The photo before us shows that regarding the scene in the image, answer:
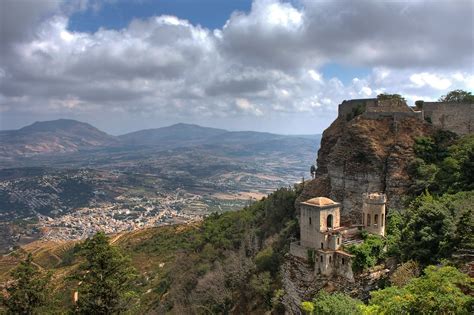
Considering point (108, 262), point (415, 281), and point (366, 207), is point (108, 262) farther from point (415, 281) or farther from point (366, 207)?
point (366, 207)

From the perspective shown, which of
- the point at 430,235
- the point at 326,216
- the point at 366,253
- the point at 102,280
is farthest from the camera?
the point at 326,216

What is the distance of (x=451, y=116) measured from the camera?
44.8 meters

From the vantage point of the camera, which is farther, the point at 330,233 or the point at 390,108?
the point at 390,108

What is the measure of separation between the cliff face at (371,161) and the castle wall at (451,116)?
2.66 meters

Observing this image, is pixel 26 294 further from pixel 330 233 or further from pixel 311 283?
pixel 330 233

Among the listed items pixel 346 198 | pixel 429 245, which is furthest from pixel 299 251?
pixel 346 198

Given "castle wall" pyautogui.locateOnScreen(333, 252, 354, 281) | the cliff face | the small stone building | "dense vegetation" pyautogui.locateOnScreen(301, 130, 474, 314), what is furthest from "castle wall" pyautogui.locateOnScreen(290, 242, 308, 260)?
the cliff face

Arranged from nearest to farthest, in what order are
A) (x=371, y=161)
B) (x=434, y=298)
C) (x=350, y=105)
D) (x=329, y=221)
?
(x=434, y=298), (x=329, y=221), (x=371, y=161), (x=350, y=105)

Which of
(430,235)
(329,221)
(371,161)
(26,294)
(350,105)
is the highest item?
(350,105)

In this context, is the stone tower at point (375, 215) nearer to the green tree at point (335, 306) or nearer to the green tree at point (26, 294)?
the green tree at point (335, 306)

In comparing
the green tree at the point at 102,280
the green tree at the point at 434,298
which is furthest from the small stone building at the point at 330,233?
the green tree at the point at 102,280

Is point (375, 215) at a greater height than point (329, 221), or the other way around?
point (375, 215)

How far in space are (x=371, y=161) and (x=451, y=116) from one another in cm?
1176

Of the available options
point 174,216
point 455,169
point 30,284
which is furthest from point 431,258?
point 174,216
